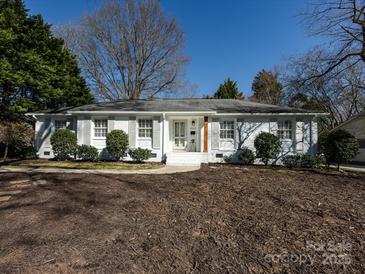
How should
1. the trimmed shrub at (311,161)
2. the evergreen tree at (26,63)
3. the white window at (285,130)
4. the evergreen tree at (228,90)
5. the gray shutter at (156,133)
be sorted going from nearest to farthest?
the trimmed shrub at (311,161), the white window at (285,130), the gray shutter at (156,133), the evergreen tree at (26,63), the evergreen tree at (228,90)

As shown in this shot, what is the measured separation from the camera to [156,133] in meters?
12.8

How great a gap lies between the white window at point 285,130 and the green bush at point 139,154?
314 inches

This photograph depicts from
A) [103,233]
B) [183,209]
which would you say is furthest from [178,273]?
[183,209]

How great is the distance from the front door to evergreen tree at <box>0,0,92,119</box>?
389 inches

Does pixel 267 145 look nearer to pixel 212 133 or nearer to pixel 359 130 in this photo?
pixel 212 133

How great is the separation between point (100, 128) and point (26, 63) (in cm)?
709

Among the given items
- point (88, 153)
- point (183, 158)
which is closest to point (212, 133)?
point (183, 158)

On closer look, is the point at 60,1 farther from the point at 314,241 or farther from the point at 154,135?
the point at 314,241

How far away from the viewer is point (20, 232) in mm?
3510

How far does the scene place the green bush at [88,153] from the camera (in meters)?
12.5

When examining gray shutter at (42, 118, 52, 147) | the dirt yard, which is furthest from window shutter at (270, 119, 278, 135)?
gray shutter at (42, 118, 52, 147)

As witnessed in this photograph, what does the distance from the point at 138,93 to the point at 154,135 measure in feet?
44.3

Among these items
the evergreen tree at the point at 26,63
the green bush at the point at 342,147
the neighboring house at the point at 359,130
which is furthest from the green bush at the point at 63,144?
the neighboring house at the point at 359,130

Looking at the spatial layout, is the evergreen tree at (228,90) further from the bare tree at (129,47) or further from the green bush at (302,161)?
the green bush at (302,161)
